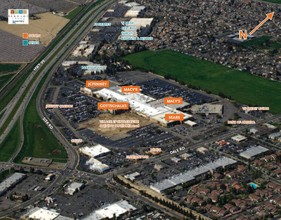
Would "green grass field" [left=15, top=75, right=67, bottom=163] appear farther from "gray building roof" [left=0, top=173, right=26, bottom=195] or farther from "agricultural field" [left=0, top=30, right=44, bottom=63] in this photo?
"agricultural field" [left=0, top=30, right=44, bottom=63]

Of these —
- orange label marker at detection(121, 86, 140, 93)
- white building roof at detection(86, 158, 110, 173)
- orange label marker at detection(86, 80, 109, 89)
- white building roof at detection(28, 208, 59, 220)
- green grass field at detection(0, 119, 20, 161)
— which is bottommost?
white building roof at detection(28, 208, 59, 220)

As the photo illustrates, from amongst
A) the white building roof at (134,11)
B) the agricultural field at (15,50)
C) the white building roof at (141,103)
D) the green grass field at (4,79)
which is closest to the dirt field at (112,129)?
the white building roof at (141,103)

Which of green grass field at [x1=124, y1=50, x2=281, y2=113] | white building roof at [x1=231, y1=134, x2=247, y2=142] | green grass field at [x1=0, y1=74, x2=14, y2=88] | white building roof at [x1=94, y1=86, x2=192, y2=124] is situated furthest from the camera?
green grass field at [x1=0, y1=74, x2=14, y2=88]

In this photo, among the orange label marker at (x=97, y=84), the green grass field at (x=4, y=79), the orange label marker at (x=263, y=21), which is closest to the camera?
the orange label marker at (x=97, y=84)

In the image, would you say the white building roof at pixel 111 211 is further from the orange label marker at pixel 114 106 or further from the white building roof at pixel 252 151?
the orange label marker at pixel 114 106

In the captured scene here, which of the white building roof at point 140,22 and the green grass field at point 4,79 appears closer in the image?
the green grass field at point 4,79

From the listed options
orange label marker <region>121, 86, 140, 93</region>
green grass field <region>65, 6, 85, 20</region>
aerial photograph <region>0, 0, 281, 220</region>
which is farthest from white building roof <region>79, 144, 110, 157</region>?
green grass field <region>65, 6, 85, 20</region>

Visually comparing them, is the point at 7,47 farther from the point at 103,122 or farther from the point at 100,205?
the point at 100,205
